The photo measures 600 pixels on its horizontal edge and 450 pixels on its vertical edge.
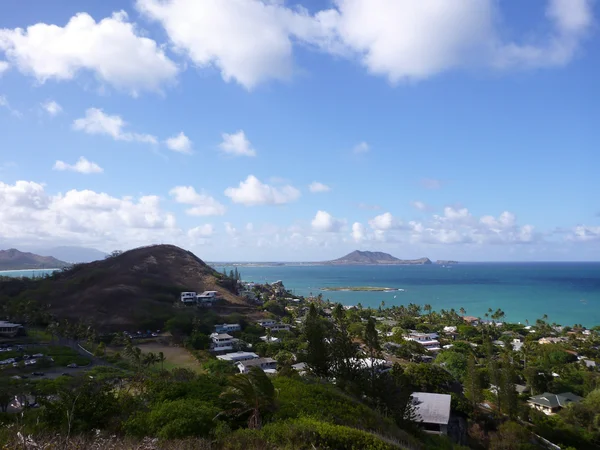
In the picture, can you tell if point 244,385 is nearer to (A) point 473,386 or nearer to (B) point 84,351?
(A) point 473,386

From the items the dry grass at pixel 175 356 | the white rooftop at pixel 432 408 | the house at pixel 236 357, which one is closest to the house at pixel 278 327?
the dry grass at pixel 175 356

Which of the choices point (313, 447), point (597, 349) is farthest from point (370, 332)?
point (597, 349)

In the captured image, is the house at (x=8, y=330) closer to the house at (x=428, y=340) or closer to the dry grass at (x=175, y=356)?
the dry grass at (x=175, y=356)

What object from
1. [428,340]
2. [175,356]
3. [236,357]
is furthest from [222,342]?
[428,340]

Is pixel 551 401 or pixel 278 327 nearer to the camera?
pixel 551 401

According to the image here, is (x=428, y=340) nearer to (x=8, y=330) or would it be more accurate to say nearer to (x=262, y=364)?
(x=262, y=364)
